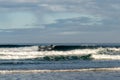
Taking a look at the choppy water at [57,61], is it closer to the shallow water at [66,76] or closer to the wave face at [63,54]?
the wave face at [63,54]

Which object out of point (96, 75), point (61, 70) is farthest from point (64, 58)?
point (96, 75)

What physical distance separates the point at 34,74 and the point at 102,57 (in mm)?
21950

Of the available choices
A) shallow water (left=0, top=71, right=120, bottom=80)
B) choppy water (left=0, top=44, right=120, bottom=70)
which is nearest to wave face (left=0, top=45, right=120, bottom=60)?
choppy water (left=0, top=44, right=120, bottom=70)

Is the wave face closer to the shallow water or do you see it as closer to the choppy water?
the choppy water

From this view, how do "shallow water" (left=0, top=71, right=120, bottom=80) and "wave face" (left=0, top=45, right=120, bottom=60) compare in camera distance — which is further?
"wave face" (left=0, top=45, right=120, bottom=60)

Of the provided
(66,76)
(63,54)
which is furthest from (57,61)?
(66,76)

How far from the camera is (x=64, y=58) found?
57.7m

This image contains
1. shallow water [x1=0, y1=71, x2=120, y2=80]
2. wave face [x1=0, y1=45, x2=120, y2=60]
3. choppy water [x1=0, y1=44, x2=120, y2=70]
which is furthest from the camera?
wave face [x1=0, y1=45, x2=120, y2=60]

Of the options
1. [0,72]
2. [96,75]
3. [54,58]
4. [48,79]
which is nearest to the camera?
[48,79]

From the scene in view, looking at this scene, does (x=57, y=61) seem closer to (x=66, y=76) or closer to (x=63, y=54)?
(x=63, y=54)

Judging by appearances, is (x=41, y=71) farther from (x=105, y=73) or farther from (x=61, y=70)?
(x=105, y=73)

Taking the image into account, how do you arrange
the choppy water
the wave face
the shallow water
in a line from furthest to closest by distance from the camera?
1. the wave face
2. the choppy water
3. the shallow water

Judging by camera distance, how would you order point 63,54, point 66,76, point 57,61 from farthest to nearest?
1. point 63,54
2. point 57,61
3. point 66,76

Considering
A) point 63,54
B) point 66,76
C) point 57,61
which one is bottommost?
point 63,54
